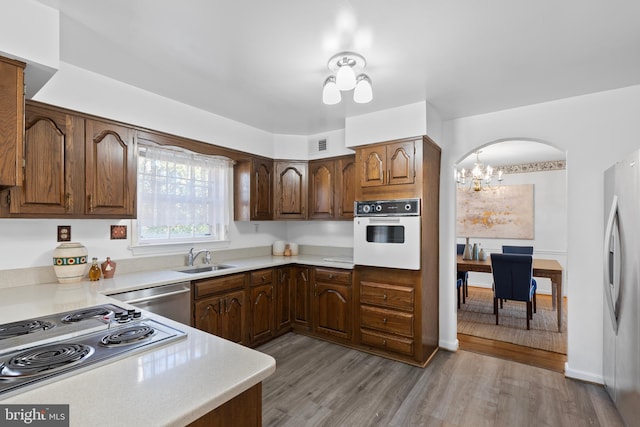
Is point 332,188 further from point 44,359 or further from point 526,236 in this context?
point 526,236

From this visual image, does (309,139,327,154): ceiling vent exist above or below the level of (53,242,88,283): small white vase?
above

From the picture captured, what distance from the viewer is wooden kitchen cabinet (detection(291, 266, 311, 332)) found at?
11.9 feet

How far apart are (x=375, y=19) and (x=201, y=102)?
6.27ft

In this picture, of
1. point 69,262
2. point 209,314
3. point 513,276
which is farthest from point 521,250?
point 69,262

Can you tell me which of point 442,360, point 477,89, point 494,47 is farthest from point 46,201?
point 442,360

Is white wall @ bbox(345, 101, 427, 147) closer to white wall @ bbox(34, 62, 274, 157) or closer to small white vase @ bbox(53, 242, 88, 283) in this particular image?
white wall @ bbox(34, 62, 274, 157)

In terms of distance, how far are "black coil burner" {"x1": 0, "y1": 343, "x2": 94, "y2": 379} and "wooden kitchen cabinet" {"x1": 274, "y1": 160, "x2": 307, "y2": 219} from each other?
113 inches

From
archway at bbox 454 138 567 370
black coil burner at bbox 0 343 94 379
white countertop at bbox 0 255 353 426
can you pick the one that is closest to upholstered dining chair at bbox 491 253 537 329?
archway at bbox 454 138 567 370

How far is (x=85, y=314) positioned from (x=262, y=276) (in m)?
1.88

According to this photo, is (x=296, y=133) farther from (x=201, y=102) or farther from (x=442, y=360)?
(x=442, y=360)

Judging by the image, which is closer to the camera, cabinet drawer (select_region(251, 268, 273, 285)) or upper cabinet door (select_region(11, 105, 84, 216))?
upper cabinet door (select_region(11, 105, 84, 216))

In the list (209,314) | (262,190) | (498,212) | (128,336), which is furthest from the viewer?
(498,212)

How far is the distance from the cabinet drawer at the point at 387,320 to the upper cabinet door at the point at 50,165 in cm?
262

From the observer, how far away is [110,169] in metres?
2.42
